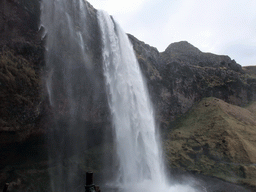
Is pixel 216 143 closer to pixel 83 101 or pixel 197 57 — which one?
pixel 83 101

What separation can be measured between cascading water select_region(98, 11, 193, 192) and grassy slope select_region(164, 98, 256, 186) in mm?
5703

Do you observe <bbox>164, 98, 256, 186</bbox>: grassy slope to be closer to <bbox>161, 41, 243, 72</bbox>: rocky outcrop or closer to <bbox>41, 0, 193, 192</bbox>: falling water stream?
<bbox>41, 0, 193, 192</bbox>: falling water stream

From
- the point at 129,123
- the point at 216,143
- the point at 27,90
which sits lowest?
the point at 216,143

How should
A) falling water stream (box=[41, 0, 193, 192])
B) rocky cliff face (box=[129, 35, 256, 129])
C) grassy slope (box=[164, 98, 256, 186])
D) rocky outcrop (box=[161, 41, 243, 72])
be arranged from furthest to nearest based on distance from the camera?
rocky outcrop (box=[161, 41, 243, 72]) < rocky cliff face (box=[129, 35, 256, 129]) < grassy slope (box=[164, 98, 256, 186]) < falling water stream (box=[41, 0, 193, 192])

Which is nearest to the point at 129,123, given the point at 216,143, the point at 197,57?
the point at 216,143

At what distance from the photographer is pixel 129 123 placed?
29.5 meters

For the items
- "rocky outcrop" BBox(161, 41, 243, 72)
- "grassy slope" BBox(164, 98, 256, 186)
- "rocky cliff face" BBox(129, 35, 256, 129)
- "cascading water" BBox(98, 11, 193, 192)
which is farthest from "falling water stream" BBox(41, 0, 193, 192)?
"rocky outcrop" BBox(161, 41, 243, 72)

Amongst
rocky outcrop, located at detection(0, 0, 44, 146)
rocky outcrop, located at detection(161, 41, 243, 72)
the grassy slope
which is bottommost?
the grassy slope

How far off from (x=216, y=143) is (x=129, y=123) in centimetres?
1628

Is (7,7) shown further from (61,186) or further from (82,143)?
(61,186)

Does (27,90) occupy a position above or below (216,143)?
above

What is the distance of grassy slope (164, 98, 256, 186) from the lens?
28.3 metres

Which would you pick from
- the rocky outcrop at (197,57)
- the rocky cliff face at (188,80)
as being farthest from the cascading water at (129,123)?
the rocky outcrop at (197,57)

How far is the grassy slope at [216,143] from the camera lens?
28297 mm
